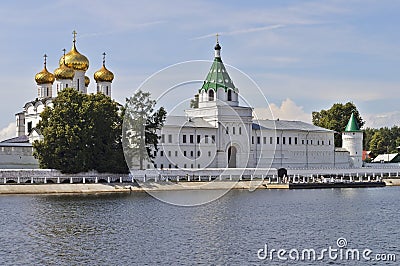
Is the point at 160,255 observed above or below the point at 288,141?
below

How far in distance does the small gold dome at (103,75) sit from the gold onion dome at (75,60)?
246cm

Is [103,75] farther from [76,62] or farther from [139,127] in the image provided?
[139,127]

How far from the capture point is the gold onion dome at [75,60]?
6038 cm

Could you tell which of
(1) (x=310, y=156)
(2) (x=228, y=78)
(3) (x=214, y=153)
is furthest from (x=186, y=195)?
(1) (x=310, y=156)

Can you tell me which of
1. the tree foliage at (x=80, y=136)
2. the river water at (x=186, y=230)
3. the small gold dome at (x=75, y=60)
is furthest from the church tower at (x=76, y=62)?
the river water at (x=186, y=230)

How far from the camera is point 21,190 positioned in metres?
44.4

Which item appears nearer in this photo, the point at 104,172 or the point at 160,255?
the point at 160,255

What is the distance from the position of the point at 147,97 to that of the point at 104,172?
6.39 meters

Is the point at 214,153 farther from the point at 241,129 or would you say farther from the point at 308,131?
the point at 308,131

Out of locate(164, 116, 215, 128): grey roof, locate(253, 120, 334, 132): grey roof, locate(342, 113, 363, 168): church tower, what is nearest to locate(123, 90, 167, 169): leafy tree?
locate(164, 116, 215, 128): grey roof

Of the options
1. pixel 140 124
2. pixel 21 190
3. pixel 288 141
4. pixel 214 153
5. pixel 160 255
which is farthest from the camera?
pixel 288 141

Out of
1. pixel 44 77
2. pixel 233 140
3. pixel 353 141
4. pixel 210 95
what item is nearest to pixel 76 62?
pixel 44 77

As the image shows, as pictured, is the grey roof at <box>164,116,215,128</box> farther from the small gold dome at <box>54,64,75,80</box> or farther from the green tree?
the green tree

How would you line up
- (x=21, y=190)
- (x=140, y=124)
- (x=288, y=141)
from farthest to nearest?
1. (x=288, y=141)
2. (x=140, y=124)
3. (x=21, y=190)
